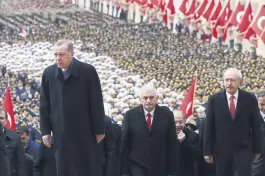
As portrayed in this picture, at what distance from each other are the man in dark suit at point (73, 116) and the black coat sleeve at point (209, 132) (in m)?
1.63

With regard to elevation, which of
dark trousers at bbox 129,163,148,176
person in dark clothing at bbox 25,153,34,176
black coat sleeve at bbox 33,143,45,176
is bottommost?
Answer: person in dark clothing at bbox 25,153,34,176

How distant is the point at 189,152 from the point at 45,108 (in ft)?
10.1

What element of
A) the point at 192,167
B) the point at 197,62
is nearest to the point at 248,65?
the point at 197,62

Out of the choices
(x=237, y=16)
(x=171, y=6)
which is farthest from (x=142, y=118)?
(x=171, y=6)

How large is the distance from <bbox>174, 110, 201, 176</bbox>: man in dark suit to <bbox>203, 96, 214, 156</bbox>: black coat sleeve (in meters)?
1.08

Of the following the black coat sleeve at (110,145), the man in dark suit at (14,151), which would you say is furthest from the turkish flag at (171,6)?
the man in dark suit at (14,151)

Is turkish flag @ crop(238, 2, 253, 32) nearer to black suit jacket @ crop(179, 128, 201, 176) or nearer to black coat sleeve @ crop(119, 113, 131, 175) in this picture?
black suit jacket @ crop(179, 128, 201, 176)

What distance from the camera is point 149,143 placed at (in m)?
12.0

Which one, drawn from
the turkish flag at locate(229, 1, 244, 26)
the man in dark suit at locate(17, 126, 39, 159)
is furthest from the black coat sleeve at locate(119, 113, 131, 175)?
the turkish flag at locate(229, 1, 244, 26)

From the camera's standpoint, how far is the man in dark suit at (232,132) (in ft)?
39.1

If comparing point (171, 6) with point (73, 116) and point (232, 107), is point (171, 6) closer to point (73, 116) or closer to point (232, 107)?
point (232, 107)

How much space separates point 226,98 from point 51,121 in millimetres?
2216

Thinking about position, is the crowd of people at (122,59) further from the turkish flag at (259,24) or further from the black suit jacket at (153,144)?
the black suit jacket at (153,144)

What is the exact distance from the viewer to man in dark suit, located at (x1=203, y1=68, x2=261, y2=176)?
11922 mm
